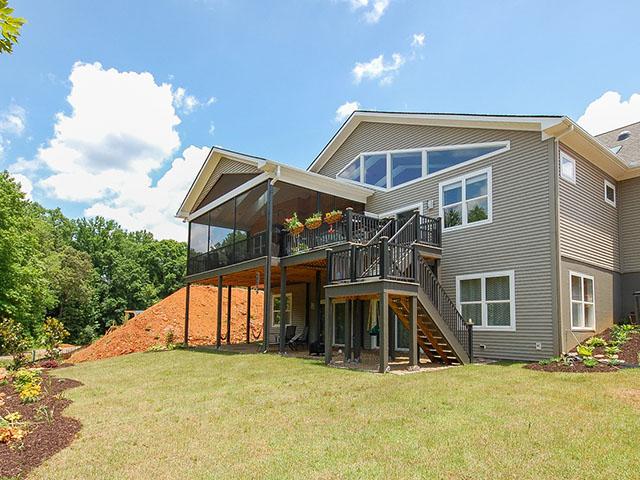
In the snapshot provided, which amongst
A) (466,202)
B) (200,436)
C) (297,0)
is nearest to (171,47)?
(297,0)

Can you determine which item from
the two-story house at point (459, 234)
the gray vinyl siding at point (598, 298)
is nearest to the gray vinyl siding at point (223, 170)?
the two-story house at point (459, 234)

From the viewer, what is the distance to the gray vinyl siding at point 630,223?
1401 cm

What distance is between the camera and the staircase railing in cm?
1088

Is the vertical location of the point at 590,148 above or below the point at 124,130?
below

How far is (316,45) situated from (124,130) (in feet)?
32.1

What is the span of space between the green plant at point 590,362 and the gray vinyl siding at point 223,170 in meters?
10.5

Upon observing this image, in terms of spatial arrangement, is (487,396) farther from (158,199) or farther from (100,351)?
(158,199)

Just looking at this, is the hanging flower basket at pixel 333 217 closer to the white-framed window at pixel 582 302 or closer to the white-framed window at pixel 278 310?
the white-framed window at pixel 582 302

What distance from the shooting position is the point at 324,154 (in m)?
19.1

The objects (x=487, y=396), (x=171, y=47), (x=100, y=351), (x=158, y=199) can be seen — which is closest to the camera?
(x=487, y=396)

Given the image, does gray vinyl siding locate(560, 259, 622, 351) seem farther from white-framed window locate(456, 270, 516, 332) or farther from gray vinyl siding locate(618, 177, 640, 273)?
white-framed window locate(456, 270, 516, 332)

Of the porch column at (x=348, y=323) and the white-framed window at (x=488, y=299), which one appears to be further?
the white-framed window at (x=488, y=299)

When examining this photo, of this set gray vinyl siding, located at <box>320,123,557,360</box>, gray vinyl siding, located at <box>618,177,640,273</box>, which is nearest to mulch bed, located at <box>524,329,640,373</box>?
gray vinyl siding, located at <box>320,123,557,360</box>

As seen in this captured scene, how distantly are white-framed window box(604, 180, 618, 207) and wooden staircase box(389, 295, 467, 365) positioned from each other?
23.1 feet
